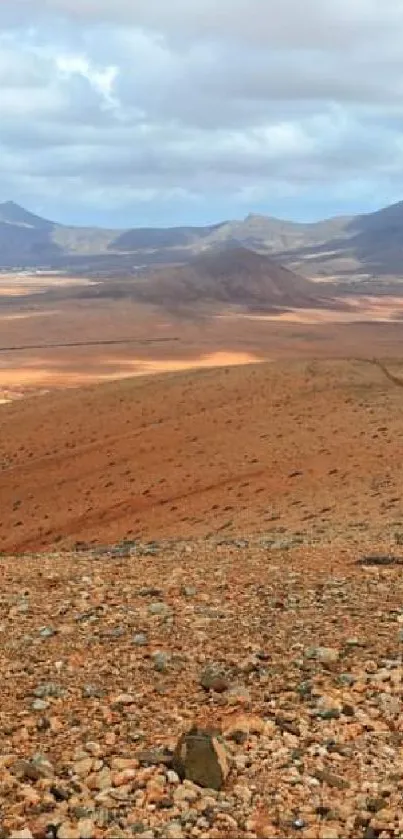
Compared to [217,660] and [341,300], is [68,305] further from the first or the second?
[217,660]

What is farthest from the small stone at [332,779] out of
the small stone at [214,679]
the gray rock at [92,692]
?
the gray rock at [92,692]

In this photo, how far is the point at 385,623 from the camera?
8.24 metres

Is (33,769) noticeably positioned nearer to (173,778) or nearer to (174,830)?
(173,778)

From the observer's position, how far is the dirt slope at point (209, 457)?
19.1 metres

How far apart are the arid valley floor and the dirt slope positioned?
100 mm

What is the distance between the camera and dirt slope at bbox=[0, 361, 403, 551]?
19078mm

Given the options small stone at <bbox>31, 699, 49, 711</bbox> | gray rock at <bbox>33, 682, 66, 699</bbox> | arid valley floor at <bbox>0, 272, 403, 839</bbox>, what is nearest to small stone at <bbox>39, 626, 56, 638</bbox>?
arid valley floor at <bbox>0, 272, 403, 839</bbox>

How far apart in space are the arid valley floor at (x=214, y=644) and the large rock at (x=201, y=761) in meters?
0.08

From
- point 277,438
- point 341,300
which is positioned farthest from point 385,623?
point 341,300

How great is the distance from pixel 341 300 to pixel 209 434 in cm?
10718

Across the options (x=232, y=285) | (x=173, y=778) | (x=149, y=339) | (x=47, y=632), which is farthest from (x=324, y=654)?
(x=232, y=285)

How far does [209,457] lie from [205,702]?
1747 centimetres

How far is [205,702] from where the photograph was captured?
6812 mm

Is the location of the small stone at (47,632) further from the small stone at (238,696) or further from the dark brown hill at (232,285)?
the dark brown hill at (232,285)
